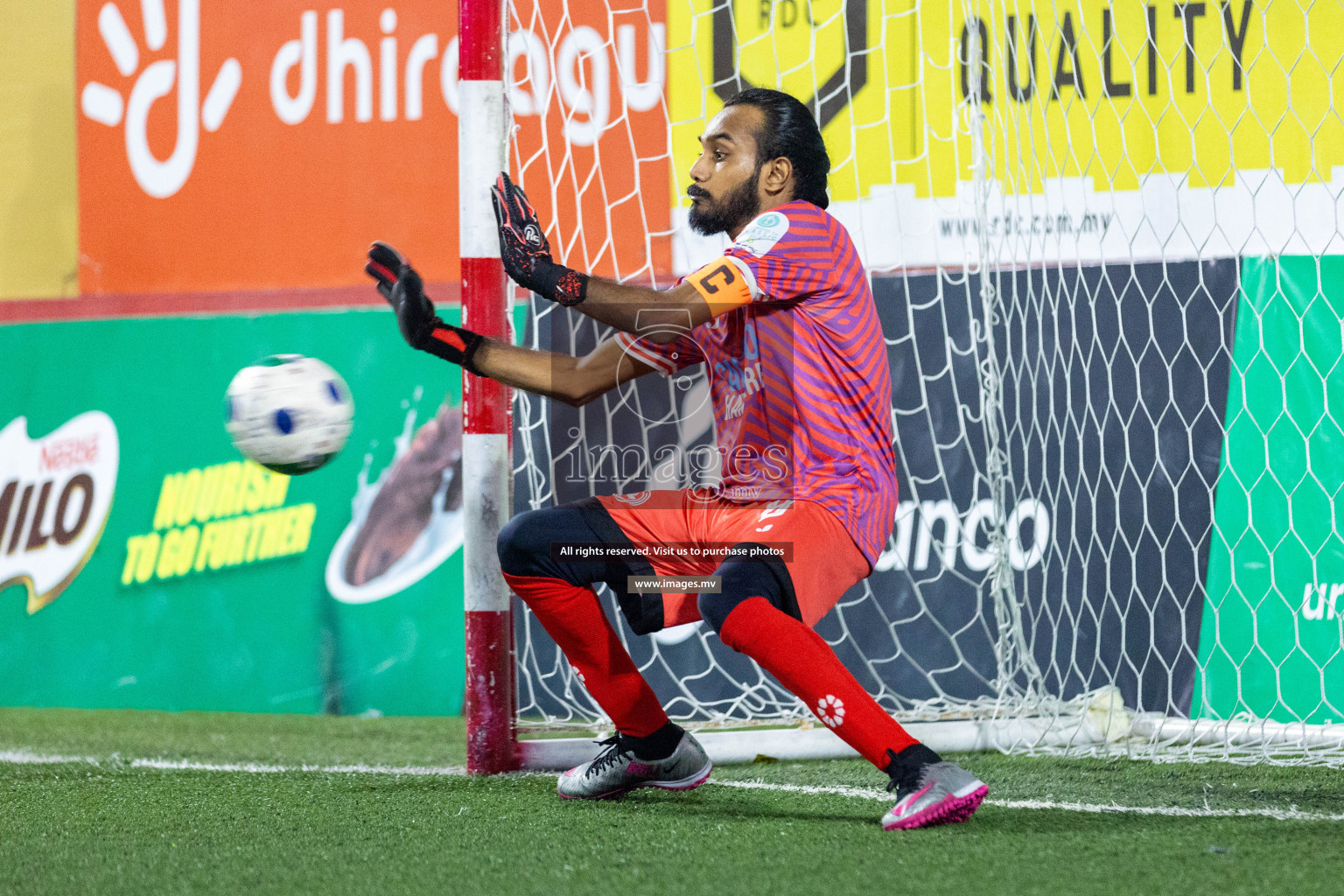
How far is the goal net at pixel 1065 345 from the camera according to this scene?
138 inches

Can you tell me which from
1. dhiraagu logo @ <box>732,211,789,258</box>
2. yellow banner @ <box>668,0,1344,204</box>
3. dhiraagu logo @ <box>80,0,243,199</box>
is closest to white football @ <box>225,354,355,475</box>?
dhiraagu logo @ <box>732,211,789,258</box>

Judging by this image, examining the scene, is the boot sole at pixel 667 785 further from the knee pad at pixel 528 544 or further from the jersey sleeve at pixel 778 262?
the jersey sleeve at pixel 778 262

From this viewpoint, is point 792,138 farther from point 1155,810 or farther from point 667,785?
point 1155,810

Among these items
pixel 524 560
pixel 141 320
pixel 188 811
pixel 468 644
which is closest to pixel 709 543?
pixel 524 560

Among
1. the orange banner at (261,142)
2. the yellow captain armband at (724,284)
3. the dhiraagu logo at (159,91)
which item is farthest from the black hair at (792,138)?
the dhiraagu logo at (159,91)

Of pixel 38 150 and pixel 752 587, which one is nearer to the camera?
pixel 752 587

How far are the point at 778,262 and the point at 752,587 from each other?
543mm

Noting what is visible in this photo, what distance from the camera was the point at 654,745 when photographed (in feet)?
8.03

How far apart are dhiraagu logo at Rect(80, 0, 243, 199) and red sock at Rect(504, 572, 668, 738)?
2515mm

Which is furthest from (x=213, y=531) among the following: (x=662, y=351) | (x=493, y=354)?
(x=662, y=351)

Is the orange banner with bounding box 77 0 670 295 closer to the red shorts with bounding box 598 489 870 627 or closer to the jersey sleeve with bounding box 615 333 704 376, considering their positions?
the jersey sleeve with bounding box 615 333 704 376

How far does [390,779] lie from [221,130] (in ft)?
8.03

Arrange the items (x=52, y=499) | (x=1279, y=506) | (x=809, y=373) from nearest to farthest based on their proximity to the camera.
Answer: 1. (x=809, y=373)
2. (x=1279, y=506)
3. (x=52, y=499)

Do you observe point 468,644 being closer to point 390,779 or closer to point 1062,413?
point 390,779
